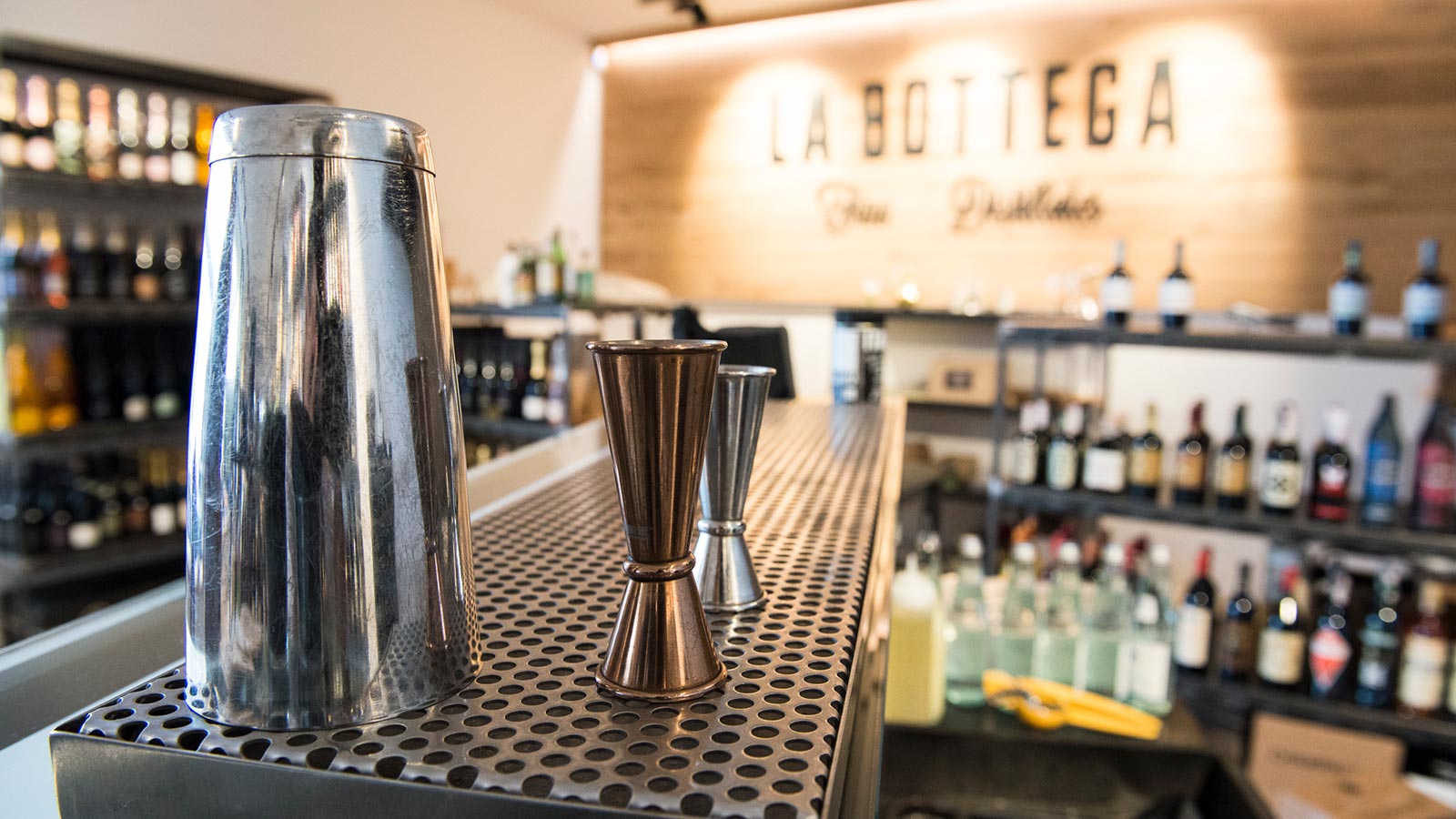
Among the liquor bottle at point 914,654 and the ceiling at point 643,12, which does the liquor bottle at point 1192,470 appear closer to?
the liquor bottle at point 914,654

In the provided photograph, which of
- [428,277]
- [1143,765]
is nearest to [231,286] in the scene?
[428,277]

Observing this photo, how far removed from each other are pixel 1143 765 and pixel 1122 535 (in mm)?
2769

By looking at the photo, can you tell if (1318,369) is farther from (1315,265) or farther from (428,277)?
(428,277)

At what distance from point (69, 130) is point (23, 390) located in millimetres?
910

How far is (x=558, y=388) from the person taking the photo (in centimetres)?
333

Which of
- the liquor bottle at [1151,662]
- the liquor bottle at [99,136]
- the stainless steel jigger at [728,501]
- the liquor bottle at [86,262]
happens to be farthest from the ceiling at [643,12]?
the stainless steel jigger at [728,501]

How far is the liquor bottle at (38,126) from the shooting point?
9.02 ft

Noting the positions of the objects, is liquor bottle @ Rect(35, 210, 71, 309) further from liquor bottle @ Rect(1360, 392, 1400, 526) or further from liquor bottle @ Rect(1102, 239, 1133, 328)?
liquor bottle @ Rect(1360, 392, 1400, 526)

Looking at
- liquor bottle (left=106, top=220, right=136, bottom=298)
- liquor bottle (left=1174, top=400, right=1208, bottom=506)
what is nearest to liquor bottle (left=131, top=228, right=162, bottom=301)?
liquor bottle (left=106, top=220, right=136, bottom=298)

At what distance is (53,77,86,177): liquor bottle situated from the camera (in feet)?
9.20

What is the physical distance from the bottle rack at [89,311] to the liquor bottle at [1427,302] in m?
3.84

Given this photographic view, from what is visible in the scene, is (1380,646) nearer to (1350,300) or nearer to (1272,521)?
(1272,521)

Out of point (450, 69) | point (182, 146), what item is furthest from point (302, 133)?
point (450, 69)

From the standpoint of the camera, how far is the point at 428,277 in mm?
391
